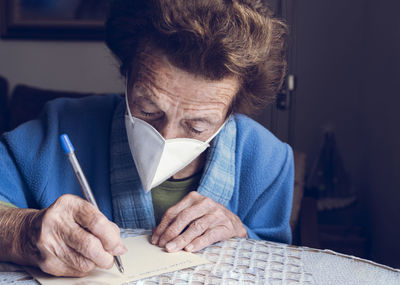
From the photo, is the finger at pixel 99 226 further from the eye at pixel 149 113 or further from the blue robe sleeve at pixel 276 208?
the blue robe sleeve at pixel 276 208

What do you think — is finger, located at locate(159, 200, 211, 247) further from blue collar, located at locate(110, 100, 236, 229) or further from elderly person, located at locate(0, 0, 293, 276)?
blue collar, located at locate(110, 100, 236, 229)

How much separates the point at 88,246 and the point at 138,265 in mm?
107

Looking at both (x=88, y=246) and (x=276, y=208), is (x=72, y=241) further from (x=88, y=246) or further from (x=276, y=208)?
(x=276, y=208)

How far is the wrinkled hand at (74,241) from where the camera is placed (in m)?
0.79

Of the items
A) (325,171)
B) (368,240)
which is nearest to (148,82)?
(325,171)

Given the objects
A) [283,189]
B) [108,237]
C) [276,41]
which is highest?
[276,41]

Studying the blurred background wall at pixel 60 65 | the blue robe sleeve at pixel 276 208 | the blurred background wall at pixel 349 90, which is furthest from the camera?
the blurred background wall at pixel 60 65

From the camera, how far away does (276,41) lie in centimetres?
116

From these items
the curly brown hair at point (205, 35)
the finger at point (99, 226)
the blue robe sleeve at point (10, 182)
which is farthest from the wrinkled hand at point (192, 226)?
the blue robe sleeve at point (10, 182)

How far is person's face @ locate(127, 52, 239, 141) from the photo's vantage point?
104 cm

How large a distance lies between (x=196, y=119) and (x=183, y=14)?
24 centimetres

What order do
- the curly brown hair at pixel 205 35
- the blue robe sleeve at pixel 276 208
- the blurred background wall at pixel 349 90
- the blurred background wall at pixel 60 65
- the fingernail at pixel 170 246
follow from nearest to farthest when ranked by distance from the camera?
the fingernail at pixel 170 246
the curly brown hair at pixel 205 35
the blue robe sleeve at pixel 276 208
the blurred background wall at pixel 349 90
the blurred background wall at pixel 60 65

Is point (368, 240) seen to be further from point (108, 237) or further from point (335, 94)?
point (108, 237)

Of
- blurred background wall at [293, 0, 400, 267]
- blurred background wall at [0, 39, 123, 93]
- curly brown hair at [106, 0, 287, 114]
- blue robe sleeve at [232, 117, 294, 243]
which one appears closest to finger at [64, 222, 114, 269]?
curly brown hair at [106, 0, 287, 114]
